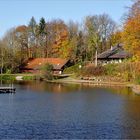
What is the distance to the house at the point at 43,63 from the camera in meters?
95.2

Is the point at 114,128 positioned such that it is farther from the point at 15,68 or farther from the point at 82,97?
the point at 15,68

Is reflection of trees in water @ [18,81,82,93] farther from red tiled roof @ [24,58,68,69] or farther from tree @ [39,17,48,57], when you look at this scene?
tree @ [39,17,48,57]

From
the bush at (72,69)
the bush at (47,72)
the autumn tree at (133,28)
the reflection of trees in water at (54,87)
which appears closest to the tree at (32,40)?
the bush at (72,69)

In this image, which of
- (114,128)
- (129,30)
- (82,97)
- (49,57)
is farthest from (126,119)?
(49,57)

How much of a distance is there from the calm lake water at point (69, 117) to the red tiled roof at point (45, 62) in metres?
46.1

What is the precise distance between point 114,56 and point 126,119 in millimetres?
54622

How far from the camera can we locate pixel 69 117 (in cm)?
3406

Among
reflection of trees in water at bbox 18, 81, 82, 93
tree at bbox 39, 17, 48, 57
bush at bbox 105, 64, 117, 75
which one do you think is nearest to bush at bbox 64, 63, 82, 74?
bush at bbox 105, 64, 117, 75

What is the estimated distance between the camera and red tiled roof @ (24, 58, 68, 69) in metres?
95.6

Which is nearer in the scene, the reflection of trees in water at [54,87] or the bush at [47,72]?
the reflection of trees in water at [54,87]

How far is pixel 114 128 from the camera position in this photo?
29438 mm

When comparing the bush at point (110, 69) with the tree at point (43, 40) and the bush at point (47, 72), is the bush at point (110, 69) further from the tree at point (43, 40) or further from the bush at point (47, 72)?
the tree at point (43, 40)

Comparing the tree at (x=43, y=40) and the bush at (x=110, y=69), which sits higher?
the tree at (x=43, y=40)

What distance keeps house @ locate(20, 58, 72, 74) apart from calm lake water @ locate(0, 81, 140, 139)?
45.7 m
